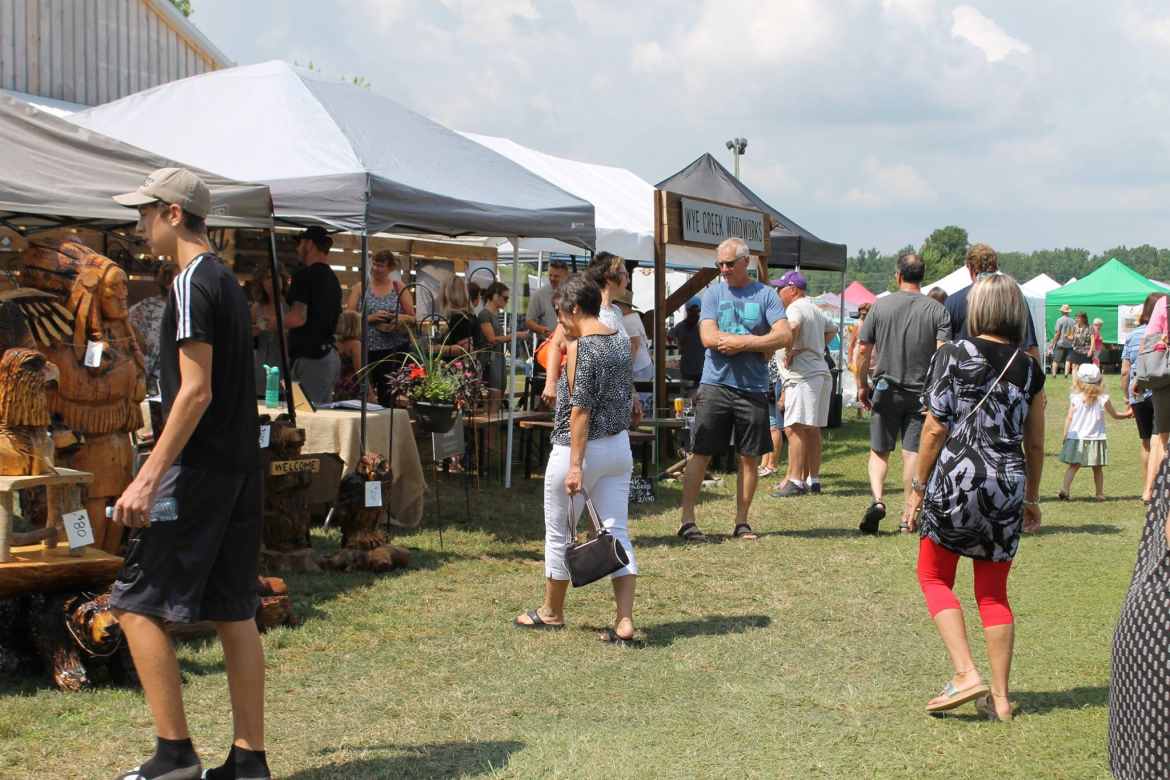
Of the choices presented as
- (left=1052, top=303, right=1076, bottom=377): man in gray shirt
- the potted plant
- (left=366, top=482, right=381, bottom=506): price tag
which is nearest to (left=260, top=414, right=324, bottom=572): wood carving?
(left=366, top=482, right=381, bottom=506): price tag

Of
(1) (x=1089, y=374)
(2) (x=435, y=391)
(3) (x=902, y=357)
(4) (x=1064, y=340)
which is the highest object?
(4) (x=1064, y=340)

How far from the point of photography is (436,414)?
698 cm

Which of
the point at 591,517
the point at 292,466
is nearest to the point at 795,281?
the point at 292,466

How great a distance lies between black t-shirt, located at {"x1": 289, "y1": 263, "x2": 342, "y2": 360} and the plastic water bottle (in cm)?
497

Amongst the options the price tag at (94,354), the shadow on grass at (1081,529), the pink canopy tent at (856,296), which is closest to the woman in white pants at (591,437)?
the price tag at (94,354)

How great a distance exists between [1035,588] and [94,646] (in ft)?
16.4

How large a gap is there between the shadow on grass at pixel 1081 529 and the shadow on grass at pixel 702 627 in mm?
3458

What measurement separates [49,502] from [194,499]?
5.86 feet

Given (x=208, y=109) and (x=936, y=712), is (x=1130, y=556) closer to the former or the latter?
(x=936, y=712)

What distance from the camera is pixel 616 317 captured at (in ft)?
21.9

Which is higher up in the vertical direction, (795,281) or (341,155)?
(341,155)

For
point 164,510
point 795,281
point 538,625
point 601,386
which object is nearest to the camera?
point 164,510

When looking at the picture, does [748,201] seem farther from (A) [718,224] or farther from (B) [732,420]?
(B) [732,420]

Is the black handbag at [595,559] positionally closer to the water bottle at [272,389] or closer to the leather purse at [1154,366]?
the water bottle at [272,389]
